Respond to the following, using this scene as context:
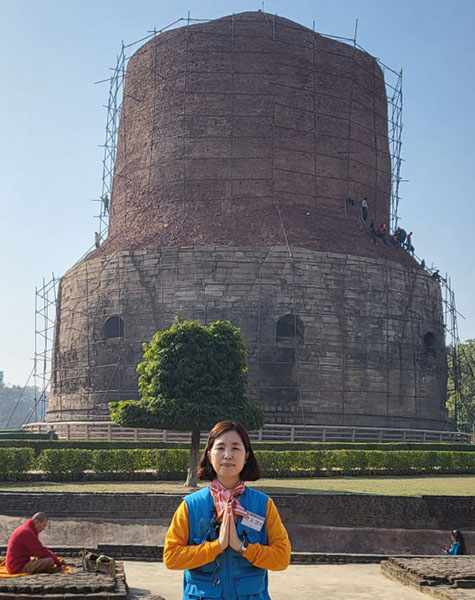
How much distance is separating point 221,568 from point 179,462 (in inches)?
530

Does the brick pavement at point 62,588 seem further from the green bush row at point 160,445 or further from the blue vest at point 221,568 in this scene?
the green bush row at point 160,445

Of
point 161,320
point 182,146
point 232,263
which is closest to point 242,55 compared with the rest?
point 182,146

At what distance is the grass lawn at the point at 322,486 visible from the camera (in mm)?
14406

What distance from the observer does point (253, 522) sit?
3.64 meters

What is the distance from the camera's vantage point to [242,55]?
28.9m

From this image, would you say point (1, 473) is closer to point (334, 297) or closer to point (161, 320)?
point (161, 320)

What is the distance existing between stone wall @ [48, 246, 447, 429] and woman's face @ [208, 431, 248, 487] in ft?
69.5

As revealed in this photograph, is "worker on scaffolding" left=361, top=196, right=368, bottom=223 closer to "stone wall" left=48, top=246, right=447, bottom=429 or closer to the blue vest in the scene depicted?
"stone wall" left=48, top=246, right=447, bottom=429

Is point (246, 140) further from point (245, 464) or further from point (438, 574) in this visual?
point (245, 464)

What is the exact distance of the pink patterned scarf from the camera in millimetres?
3643

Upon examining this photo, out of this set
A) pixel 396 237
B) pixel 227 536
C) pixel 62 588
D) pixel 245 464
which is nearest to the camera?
pixel 227 536

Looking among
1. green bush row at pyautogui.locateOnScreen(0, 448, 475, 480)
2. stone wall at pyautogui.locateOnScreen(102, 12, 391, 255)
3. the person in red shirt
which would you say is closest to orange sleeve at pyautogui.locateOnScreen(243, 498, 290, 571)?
the person in red shirt

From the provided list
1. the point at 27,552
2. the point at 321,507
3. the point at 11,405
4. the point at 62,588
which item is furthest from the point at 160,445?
the point at 11,405

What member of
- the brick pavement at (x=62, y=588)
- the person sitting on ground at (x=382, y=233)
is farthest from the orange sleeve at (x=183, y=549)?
the person sitting on ground at (x=382, y=233)
